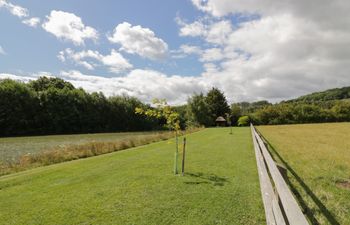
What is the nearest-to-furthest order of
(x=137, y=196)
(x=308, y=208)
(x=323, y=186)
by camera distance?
(x=308, y=208)
(x=137, y=196)
(x=323, y=186)

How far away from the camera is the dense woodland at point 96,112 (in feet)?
162

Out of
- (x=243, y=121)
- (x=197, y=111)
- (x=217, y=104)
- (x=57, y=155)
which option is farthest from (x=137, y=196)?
(x=217, y=104)

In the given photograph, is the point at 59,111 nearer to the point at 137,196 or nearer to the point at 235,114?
the point at 235,114

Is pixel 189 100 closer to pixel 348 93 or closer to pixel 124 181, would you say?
pixel 124 181

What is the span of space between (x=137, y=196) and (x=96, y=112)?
59.2 metres

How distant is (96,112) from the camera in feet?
204

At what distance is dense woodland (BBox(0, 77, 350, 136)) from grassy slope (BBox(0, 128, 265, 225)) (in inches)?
1587

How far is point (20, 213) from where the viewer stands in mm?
5340

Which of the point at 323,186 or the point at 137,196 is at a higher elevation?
the point at 323,186

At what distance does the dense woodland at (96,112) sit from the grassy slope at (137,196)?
40.3 meters

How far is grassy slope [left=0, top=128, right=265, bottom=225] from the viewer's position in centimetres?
476

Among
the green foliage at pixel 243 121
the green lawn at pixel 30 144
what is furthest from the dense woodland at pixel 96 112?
the green lawn at pixel 30 144

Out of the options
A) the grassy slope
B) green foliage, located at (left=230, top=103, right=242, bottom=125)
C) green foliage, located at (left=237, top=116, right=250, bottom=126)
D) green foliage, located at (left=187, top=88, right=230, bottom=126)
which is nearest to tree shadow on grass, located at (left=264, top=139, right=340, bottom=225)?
the grassy slope

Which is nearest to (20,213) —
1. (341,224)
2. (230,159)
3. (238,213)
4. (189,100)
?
(238,213)
